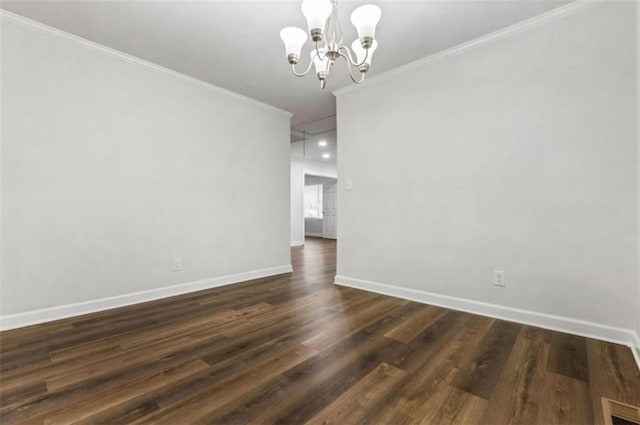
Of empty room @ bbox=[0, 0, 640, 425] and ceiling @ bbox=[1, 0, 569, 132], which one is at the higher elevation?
ceiling @ bbox=[1, 0, 569, 132]

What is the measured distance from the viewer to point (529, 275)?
229cm

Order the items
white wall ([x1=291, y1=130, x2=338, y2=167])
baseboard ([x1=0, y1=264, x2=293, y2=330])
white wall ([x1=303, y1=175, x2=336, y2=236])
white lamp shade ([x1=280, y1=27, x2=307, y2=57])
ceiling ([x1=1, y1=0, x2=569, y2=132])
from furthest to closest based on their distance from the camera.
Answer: white wall ([x1=303, y1=175, x2=336, y2=236]), white wall ([x1=291, y1=130, x2=338, y2=167]), baseboard ([x1=0, y1=264, x2=293, y2=330]), ceiling ([x1=1, y1=0, x2=569, y2=132]), white lamp shade ([x1=280, y1=27, x2=307, y2=57])

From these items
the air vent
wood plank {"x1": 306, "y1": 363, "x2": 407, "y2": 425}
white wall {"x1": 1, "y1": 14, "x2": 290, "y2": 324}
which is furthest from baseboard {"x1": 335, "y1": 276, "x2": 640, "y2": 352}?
white wall {"x1": 1, "y1": 14, "x2": 290, "y2": 324}

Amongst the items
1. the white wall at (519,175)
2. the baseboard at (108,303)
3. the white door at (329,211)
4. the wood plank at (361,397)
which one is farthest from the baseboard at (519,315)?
the white door at (329,211)

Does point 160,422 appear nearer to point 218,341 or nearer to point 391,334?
point 218,341

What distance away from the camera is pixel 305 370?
1613 millimetres

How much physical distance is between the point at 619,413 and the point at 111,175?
3.94 meters

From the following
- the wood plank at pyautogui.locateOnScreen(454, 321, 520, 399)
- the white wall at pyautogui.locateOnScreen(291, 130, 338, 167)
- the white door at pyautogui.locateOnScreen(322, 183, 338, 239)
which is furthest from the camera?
the white door at pyautogui.locateOnScreen(322, 183, 338, 239)

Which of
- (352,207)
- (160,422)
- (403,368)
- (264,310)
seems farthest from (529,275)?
(160,422)

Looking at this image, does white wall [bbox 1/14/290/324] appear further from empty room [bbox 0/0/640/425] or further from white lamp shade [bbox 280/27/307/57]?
white lamp shade [bbox 280/27/307/57]

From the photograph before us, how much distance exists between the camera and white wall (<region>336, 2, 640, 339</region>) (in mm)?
1983

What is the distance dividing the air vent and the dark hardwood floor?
0.12 ft

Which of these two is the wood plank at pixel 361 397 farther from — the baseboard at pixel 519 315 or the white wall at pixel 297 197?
the white wall at pixel 297 197

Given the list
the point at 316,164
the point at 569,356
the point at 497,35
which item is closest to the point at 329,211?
the point at 316,164
